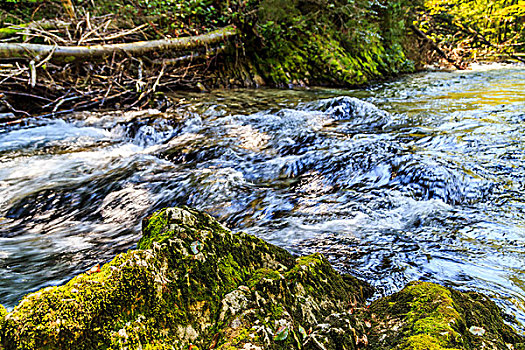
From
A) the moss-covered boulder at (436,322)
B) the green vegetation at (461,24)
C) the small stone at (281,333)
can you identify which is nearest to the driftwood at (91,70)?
the small stone at (281,333)

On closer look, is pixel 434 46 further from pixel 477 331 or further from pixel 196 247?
pixel 196 247

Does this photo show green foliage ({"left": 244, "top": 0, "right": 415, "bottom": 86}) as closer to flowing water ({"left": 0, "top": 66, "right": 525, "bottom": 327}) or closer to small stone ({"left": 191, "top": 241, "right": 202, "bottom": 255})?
flowing water ({"left": 0, "top": 66, "right": 525, "bottom": 327})

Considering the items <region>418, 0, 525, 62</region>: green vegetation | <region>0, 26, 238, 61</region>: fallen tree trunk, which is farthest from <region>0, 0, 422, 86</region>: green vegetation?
<region>418, 0, 525, 62</region>: green vegetation

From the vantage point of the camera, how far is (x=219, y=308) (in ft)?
4.38

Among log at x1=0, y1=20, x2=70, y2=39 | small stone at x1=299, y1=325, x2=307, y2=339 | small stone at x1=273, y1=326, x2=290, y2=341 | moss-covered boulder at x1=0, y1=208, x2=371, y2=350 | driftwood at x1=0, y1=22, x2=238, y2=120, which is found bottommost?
small stone at x1=299, y1=325, x2=307, y2=339

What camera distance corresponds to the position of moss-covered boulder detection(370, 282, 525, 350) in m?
1.33

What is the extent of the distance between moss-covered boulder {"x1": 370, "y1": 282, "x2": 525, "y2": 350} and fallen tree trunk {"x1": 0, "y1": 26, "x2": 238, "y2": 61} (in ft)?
22.7

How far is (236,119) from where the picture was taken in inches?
241

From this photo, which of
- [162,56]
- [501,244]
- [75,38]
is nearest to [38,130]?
[75,38]

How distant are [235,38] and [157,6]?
237 cm

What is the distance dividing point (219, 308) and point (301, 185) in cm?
258

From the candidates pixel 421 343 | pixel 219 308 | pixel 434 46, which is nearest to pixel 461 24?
pixel 434 46

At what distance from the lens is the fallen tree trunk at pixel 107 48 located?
19.2 ft

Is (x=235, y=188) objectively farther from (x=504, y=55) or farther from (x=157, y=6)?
(x=504, y=55)
